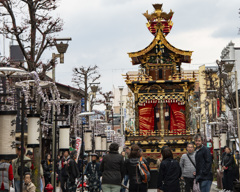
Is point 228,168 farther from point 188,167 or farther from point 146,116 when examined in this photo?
point 146,116

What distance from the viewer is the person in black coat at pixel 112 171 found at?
1475 cm

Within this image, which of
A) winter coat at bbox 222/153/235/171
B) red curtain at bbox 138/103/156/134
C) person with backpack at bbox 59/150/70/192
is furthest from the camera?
red curtain at bbox 138/103/156/134

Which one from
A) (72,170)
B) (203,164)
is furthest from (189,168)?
(72,170)

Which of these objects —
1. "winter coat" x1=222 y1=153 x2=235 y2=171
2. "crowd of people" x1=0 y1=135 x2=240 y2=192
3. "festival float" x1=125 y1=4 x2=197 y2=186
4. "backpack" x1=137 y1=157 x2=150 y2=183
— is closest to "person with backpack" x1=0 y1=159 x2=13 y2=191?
"crowd of people" x1=0 y1=135 x2=240 y2=192

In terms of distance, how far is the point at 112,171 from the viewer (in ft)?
48.5

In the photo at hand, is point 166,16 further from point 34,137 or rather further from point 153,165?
point 34,137

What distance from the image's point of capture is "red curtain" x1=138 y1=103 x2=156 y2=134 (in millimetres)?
34812

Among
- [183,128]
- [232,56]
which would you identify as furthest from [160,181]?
[232,56]

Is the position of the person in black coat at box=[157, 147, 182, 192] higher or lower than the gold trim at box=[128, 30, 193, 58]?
lower

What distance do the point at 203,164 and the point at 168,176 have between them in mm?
1308

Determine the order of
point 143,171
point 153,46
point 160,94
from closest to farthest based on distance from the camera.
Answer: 1. point 143,171
2. point 160,94
3. point 153,46

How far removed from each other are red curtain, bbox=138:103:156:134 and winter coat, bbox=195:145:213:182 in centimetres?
1944

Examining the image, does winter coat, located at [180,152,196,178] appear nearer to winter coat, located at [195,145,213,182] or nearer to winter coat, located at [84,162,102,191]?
winter coat, located at [195,145,213,182]

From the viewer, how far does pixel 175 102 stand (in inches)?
1372
